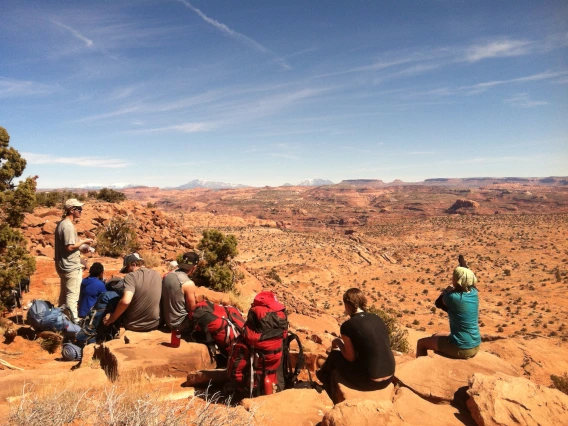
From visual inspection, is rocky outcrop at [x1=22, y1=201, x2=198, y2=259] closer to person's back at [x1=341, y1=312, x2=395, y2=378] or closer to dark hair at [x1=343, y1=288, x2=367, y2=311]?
dark hair at [x1=343, y1=288, x2=367, y2=311]

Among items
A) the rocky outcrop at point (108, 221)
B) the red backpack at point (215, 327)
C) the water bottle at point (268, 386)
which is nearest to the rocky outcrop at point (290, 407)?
the water bottle at point (268, 386)

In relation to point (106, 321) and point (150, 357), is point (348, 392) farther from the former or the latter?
point (106, 321)

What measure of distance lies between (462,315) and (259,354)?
3.01 metres

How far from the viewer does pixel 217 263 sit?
41.6 ft

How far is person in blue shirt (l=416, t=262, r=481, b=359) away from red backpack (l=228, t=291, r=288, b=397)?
2675 millimetres

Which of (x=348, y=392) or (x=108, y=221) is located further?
(x=108, y=221)

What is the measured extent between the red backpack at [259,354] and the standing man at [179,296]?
1594 mm

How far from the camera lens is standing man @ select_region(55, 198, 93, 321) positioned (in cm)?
539

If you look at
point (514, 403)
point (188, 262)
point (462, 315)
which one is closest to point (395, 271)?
point (462, 315)

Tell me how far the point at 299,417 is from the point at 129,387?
1.84m

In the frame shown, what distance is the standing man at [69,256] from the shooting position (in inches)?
212

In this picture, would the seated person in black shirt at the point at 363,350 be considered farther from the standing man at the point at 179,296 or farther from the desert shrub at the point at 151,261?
the desert shrub at the point at 151,261

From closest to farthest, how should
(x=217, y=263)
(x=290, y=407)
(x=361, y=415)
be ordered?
(x=361, y=415), (x=290, y=407), (x=217, y=263)

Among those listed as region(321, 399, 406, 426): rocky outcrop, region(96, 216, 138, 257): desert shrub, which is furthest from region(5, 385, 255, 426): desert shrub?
region(96, 216, 138, 257): desert shrub
